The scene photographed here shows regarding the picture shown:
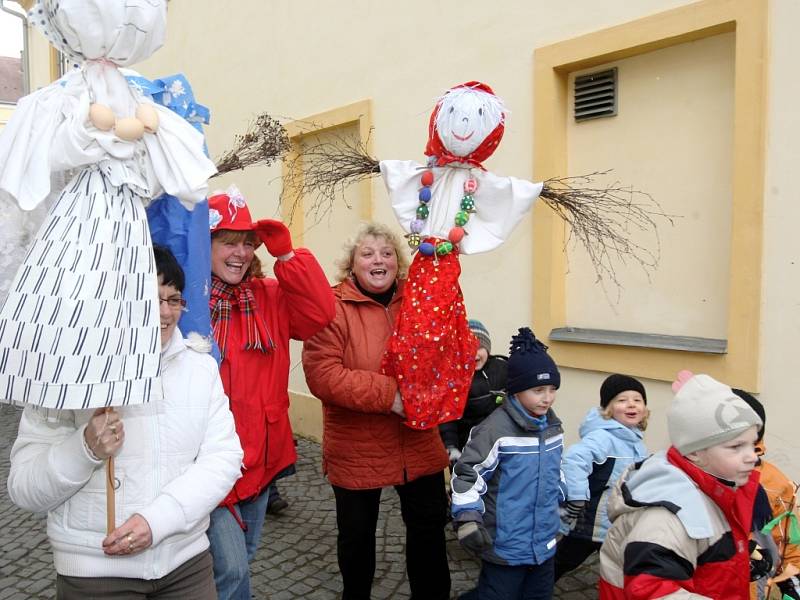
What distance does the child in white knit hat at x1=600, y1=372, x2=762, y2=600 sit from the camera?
1.80 m

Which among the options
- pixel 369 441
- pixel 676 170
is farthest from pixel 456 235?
pixel 676 170

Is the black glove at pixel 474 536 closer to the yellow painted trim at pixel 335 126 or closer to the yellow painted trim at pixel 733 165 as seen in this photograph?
the yellow painted trim at pixel 733 165

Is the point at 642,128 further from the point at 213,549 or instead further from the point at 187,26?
the point at 187,26

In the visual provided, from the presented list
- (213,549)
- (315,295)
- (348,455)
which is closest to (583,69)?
(315,295)

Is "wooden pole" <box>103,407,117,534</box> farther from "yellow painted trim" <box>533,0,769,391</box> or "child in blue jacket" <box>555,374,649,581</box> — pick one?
"yellow painted trim" <box>533,0,769,391</box>

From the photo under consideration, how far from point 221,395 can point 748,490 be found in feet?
5.30

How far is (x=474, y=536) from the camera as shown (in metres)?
2.48

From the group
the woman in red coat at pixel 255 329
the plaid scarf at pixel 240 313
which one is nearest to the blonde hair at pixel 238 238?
the woman in red coat at pixel 255 329

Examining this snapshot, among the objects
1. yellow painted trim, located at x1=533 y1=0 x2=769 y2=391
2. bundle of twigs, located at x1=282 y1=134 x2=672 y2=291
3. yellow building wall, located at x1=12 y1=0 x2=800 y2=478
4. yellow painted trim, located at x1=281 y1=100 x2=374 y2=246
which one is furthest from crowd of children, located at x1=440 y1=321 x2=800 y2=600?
yellow painted trim, located at x1=281 y1=100 x2=374 y2=246

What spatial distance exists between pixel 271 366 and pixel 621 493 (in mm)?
1365

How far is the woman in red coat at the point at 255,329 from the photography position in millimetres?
2543

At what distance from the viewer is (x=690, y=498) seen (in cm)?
187

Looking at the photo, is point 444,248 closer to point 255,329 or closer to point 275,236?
point 275,236

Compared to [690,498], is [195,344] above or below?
above
